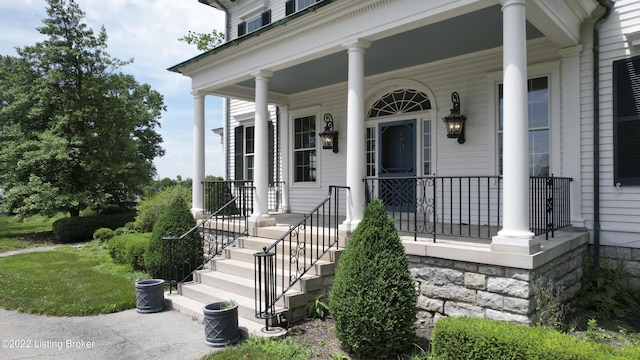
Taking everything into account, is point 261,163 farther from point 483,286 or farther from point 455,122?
point 483,286

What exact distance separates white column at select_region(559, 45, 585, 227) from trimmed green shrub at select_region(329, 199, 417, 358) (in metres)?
3.71

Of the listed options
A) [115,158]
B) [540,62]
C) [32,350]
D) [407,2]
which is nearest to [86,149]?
[115,158]

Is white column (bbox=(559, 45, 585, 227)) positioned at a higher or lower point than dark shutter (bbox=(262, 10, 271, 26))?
lower

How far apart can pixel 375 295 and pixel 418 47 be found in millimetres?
4805

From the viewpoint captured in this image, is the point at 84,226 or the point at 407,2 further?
the point at 84,226

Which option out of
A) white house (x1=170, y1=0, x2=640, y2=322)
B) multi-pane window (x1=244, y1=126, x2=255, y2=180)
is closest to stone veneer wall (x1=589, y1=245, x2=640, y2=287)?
white house (x1=170, y1=0, x2=640, y2=322)

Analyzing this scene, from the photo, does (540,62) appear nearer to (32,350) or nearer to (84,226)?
(32,350)

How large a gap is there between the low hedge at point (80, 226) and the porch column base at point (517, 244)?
13532mm

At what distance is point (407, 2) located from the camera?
5461 mm

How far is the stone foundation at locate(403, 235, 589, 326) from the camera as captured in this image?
4.27m

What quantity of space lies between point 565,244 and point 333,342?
128 inches

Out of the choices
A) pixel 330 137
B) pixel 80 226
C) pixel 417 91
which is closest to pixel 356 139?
pixel 417 91

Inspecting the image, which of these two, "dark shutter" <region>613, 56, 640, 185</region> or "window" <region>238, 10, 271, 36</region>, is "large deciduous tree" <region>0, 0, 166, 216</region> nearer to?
"window" <region>238, 10, 271, 36</region>

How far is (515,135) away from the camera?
444 centimetres
